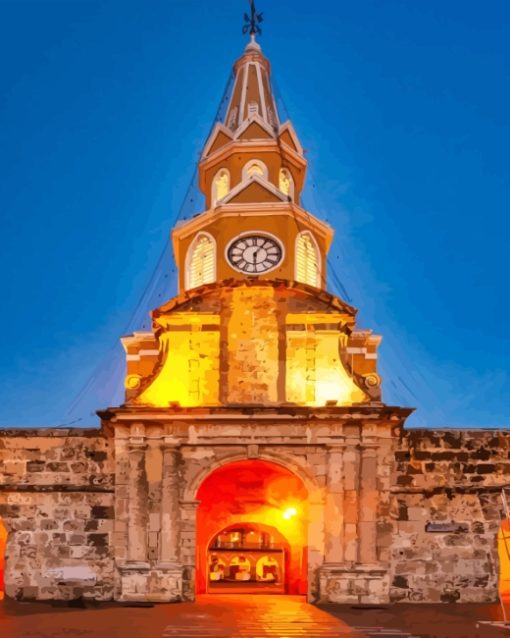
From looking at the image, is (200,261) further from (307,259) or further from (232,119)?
(232,119)

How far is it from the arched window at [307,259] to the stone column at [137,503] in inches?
473

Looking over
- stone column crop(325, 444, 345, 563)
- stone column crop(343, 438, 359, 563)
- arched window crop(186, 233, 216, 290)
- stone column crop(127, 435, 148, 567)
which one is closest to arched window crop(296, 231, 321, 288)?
arched window crop(186, 233, 216, 290)

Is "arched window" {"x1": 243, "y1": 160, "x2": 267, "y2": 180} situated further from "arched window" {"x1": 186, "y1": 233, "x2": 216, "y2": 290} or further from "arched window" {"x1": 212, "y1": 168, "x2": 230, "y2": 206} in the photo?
"arched window" {"x1": 186, "y1": 233, "x2": 216, "y2": 290}

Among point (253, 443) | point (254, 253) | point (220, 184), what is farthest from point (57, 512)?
point (220, 184)

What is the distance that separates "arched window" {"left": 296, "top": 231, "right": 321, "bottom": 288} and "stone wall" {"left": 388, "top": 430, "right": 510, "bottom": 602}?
1094 centimetres

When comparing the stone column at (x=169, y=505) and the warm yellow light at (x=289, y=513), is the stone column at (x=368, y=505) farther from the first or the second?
the stone column at (x=169, y=505)

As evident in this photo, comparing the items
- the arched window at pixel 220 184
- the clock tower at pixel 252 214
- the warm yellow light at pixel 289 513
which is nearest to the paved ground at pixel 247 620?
the warm yellow light at pixel 289 513

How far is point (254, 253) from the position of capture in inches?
1194

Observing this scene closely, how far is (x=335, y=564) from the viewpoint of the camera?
19.7 m

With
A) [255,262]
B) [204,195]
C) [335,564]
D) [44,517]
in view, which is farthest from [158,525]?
[204,195]

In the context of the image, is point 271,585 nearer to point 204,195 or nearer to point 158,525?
point 158,525

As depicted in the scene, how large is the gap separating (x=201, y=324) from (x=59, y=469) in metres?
5.31

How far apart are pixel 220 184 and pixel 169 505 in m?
17.3

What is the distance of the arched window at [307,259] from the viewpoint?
30.7m
